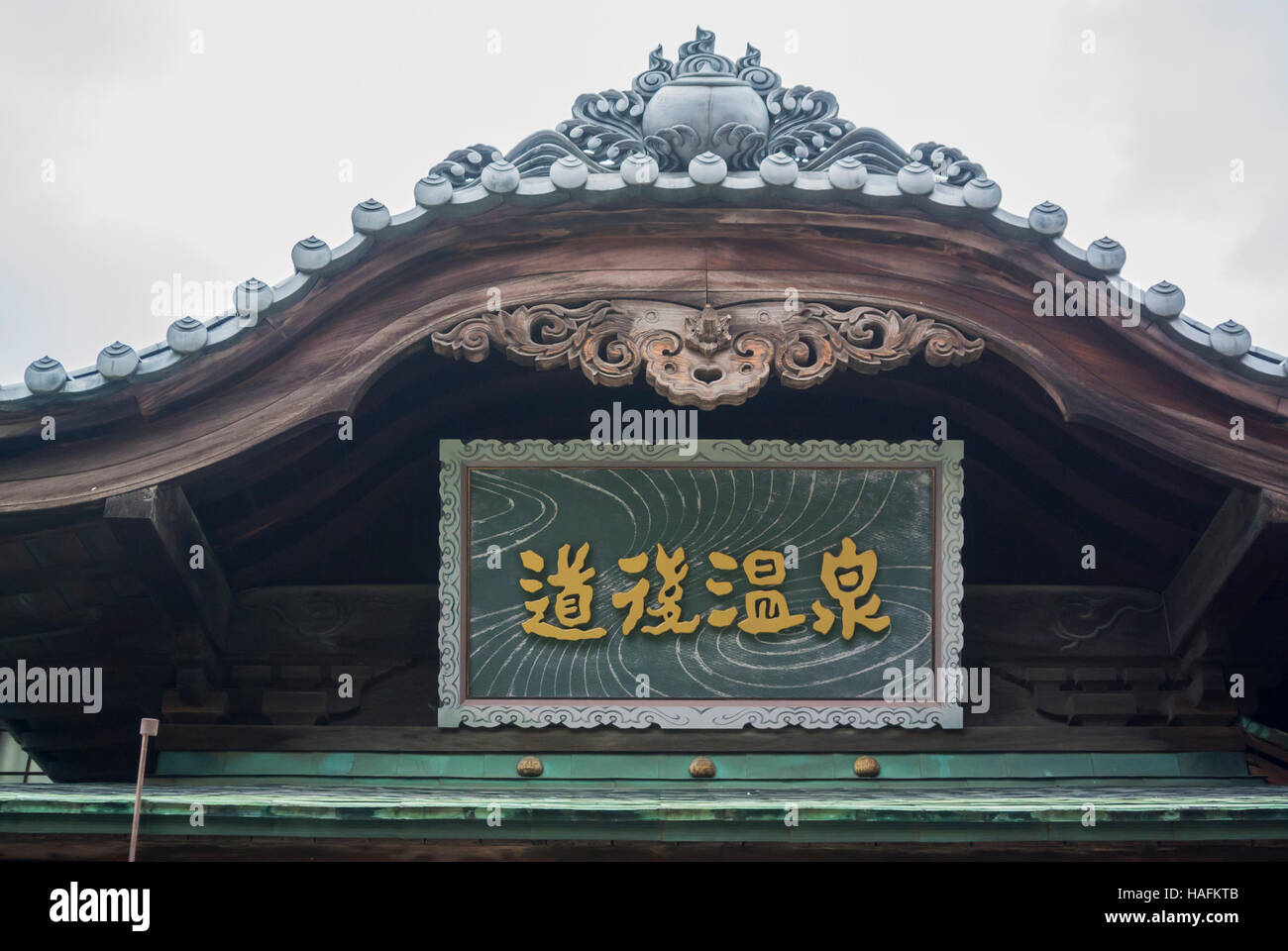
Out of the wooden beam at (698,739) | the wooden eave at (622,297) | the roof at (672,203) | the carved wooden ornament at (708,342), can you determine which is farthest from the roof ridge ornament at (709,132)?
the wooden beam at (698,739)

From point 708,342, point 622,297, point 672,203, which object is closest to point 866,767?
point 708,342

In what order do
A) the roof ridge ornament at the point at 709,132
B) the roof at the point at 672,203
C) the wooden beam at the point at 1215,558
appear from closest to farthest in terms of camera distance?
the roof at the point at 672,203 → the wooden beam at the point at 1215,558 → the roof ridge ornament at the point at 709,132

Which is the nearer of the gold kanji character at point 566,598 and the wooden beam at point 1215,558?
the wooden beam at point 1215,558

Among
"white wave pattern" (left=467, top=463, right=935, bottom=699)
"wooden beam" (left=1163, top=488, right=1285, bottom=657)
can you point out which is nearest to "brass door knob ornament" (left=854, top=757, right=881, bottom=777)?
"white wave pattern" (left=467, top=463, right=935, bottom=699)

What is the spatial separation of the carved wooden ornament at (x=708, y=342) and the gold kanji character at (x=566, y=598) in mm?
938

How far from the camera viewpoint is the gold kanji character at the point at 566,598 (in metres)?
7.54

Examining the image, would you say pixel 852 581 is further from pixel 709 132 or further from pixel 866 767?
pixel 709 132

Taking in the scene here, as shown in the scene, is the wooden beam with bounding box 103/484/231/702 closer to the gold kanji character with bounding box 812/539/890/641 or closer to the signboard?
the signboard

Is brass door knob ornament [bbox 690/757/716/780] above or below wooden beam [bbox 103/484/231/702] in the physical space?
below

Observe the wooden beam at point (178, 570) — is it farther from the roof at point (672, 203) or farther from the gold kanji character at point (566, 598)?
the gold kanji character at point (566, 598)

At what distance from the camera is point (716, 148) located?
756cm

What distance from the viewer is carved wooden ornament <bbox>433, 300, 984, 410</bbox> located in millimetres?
7055

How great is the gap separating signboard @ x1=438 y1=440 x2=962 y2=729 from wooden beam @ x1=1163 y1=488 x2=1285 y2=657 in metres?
1.19

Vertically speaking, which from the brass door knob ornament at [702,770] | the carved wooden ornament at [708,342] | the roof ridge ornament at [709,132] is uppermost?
the roof ridge ornament at [709,132]
